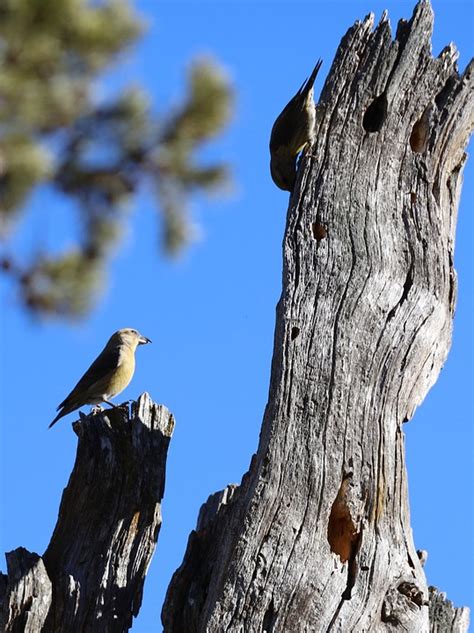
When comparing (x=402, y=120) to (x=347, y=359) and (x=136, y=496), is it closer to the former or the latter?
(x=347, y=359)

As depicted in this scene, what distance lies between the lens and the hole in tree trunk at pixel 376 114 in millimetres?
6254

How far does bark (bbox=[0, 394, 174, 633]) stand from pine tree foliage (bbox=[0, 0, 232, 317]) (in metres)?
0.73

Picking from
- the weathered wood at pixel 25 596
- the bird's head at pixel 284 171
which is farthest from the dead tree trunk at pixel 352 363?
the weathered wood at pixel 25 596

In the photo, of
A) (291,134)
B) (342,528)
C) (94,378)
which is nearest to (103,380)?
(94,378)

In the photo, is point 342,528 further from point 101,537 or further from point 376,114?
point 376,114

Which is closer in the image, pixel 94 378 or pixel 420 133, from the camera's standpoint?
pixel 420 133

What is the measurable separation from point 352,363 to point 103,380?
358 cm

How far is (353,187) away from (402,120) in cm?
56

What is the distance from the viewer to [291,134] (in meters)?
6.35

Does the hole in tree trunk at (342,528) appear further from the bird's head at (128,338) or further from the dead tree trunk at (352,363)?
the bird's head at (128,338)

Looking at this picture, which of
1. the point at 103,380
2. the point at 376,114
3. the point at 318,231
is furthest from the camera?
the point at 103,380

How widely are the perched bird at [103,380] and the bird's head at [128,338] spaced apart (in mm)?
170

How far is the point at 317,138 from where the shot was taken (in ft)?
20.6

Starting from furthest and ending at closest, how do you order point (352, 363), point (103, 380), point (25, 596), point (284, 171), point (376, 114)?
1. point (103, 380)
2. point (284, 171)
3. point (376, 114)
4. point (352, 363)
5. point (25, 596)
